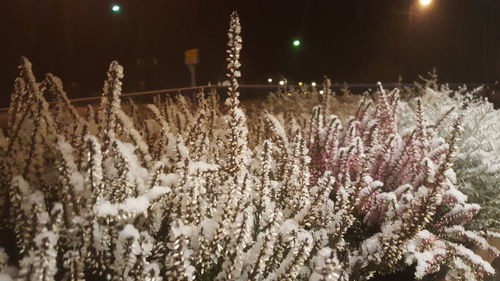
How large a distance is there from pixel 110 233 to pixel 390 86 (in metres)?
12.3

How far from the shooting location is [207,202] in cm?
286

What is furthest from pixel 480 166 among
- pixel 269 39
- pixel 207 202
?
pixel 269 39

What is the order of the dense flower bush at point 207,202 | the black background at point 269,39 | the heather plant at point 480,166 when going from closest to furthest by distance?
the dense flower bush at point 207,202
the heather plant at point 480,166
the black background at point 269,39

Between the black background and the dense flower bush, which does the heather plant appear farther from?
the black background

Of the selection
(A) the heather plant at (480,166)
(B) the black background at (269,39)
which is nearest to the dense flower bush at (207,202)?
(A) the heather plant at (480,166)

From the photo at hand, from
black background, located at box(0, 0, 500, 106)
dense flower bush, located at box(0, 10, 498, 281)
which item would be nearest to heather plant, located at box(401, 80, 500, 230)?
dense flower bush, located at box(0, 10, 498, 281)

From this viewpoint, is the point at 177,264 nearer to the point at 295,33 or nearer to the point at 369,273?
the point at 369,273

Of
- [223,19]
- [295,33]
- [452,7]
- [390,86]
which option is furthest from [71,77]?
[452,7]

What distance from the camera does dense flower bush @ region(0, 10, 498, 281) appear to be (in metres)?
1.83

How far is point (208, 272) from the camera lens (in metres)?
Result: 2.24

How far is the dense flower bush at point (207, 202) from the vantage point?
1.83m

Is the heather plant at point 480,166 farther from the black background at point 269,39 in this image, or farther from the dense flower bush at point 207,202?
the black background at point 269,39

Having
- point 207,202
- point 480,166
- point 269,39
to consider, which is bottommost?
point 480,166

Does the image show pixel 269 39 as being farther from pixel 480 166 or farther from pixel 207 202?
pixel 207 202
